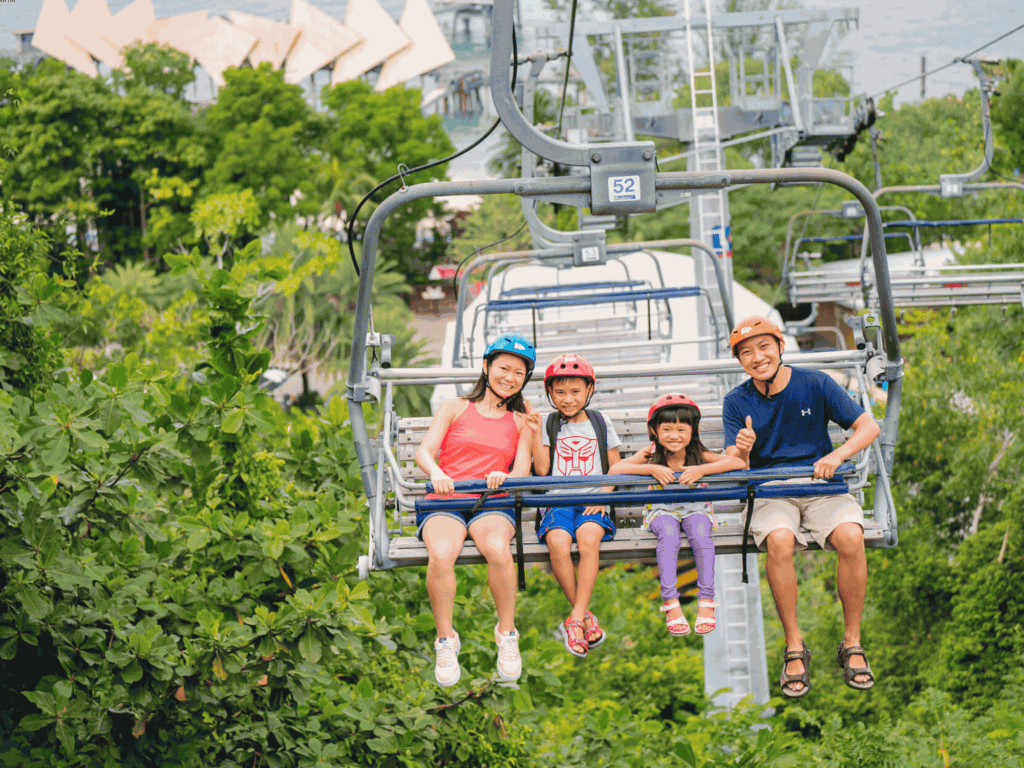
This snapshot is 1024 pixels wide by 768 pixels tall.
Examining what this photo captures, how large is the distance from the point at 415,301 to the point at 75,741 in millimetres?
43609

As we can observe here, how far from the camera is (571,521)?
3.83 meters

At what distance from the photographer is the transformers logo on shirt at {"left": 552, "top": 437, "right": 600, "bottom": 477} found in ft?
13.4

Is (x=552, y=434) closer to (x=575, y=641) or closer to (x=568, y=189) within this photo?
(x=575, y=641)

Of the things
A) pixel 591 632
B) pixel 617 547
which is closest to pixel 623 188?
pixel 617 547

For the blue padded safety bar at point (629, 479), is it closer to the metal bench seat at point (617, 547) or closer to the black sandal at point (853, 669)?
the metal bench seat at point (617, 547)

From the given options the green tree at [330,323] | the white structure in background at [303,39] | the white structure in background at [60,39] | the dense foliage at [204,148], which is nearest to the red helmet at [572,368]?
the green tree at [330,323]

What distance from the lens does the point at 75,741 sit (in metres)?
4.46

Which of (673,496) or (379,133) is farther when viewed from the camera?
(379,133)

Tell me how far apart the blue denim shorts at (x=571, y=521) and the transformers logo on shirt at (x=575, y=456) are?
267mm

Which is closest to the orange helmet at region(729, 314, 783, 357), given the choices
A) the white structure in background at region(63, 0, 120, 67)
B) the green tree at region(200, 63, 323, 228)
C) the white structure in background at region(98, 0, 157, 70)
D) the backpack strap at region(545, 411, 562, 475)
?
the backpack strap at region(545, 411, 562, 475)

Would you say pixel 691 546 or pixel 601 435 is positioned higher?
pixel 601 435

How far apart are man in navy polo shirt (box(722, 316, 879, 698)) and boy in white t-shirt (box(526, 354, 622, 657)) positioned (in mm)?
534

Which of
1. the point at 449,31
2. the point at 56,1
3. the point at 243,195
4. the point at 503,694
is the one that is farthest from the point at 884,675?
the point at 449,31

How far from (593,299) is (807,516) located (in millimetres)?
3909
